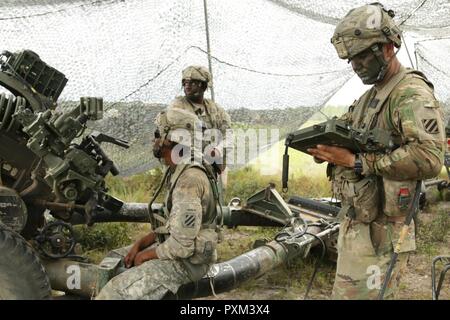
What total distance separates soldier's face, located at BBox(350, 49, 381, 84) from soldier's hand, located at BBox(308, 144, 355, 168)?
41cm

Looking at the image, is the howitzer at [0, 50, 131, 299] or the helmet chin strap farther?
the howitzer at [0, 50, 131, 299]

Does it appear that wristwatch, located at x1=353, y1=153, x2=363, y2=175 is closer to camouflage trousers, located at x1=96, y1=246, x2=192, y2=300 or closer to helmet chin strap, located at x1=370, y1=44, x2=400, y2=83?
helmet chin strap, located at x1=370, y1=44, x2=400, y2=83

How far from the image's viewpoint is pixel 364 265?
319 cm

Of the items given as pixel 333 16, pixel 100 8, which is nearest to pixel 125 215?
pixel 100 8

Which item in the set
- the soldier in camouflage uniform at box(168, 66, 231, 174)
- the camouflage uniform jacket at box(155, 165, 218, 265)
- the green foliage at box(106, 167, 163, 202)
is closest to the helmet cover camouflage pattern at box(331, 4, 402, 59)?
the camouflage uniform jacket at box(155, 165, 218, 265)

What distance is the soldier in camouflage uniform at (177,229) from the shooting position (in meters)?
3.22

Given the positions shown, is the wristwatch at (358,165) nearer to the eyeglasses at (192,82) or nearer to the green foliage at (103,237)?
the eyeglasses at (192,82)

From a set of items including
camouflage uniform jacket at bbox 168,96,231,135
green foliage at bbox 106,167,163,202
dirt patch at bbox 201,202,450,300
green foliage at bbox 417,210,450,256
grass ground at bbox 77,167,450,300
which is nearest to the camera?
dirt patch at bbox 201,202,450,300

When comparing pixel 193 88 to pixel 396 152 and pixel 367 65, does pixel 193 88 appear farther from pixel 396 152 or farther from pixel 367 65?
pixel 396 152

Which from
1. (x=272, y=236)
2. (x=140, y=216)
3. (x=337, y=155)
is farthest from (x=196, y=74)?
(x=337, y=155)

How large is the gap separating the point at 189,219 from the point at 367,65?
1250mm

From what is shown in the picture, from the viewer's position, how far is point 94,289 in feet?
12.9

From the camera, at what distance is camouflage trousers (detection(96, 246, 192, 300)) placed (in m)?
3.17
